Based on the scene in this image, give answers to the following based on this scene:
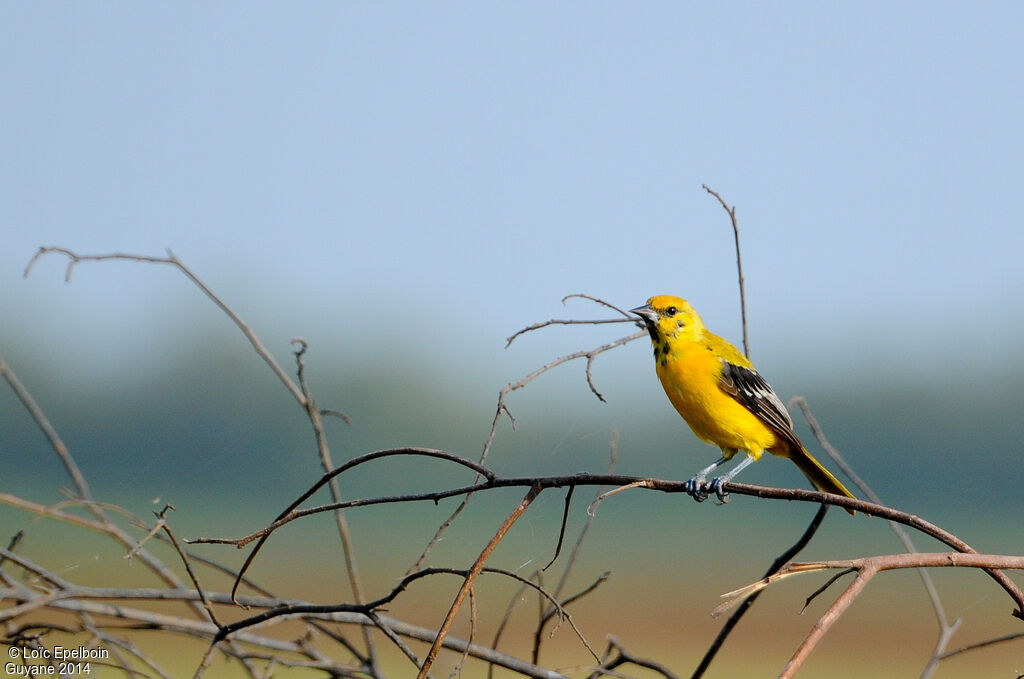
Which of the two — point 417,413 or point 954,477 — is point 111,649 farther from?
point 954,477

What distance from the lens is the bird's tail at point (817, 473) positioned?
390 centimetres

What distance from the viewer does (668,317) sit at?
415 cm

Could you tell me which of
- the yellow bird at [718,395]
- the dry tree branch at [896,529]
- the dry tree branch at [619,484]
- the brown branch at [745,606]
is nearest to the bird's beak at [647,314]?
the yellow bird at [718,395]

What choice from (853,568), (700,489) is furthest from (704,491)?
(853,568)

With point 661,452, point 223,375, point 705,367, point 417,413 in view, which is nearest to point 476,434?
point 417,413

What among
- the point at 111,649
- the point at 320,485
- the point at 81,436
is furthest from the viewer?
the point at 81,436

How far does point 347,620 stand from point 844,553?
63.6 ft

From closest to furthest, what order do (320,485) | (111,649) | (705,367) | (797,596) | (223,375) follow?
(320,485), (111,649), (705,367), (797,596), (223,375)

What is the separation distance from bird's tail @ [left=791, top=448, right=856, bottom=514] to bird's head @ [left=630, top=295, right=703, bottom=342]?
0.69 metres

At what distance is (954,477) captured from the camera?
25.1 m

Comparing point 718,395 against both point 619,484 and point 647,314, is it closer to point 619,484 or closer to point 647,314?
point 647,314

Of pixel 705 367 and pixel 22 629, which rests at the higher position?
pixel 705 367

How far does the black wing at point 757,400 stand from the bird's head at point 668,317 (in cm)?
23

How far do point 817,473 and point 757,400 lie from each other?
387 millimetres
